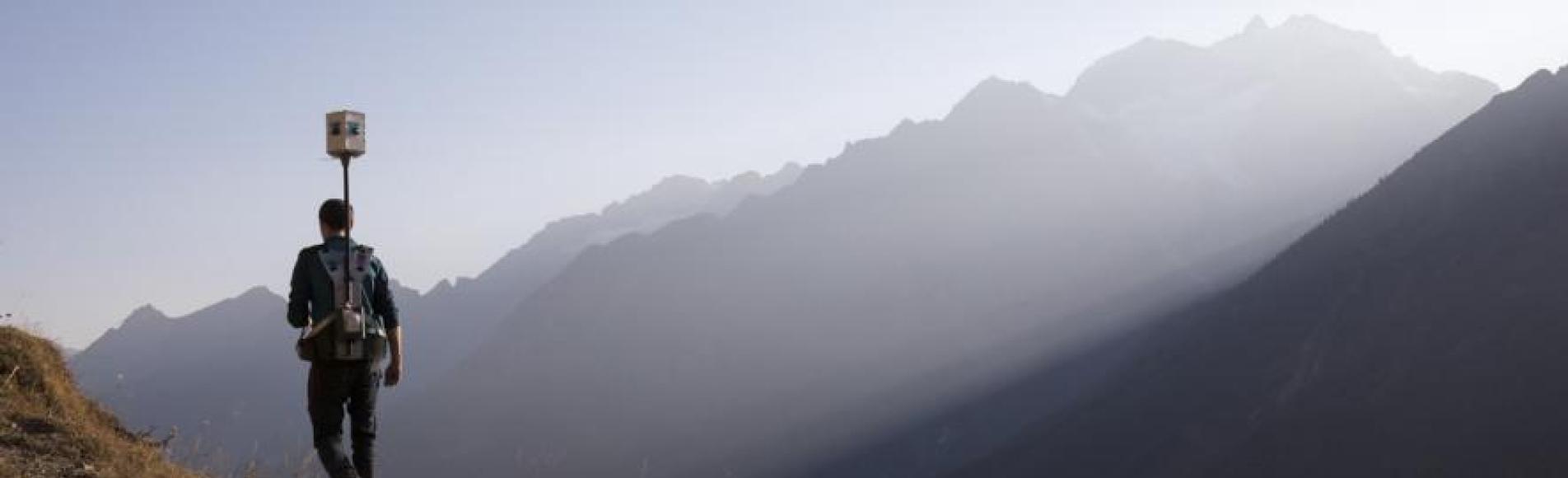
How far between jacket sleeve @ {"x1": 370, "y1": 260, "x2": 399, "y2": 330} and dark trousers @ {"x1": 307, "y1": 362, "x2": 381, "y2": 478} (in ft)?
1.25

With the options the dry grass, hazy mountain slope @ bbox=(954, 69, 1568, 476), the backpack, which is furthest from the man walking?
hazy mountain slope @ bbox=(954, 69, 1568, 476)

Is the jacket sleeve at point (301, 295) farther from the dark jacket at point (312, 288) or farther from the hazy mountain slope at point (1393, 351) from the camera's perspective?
the hazy mountain slope at point (1393, 351)

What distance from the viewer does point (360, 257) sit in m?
8.09

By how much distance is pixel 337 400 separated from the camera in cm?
804

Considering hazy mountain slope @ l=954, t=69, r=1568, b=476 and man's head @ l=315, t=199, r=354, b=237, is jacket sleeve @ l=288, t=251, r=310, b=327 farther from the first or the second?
hazy mountain slope @ l=954, t=69, r=1568, b=476

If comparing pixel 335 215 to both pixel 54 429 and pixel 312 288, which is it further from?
pixel 54 429

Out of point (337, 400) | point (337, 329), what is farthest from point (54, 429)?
point (337, 329)

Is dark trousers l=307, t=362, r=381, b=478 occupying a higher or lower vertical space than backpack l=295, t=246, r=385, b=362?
lower

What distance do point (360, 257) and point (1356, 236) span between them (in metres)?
113

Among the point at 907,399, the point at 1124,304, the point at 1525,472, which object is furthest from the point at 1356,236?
the point at 907,399

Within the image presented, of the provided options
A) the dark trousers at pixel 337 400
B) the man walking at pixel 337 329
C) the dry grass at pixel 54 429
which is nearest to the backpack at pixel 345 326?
the man walking at pixel 337 329

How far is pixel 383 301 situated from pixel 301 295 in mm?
595

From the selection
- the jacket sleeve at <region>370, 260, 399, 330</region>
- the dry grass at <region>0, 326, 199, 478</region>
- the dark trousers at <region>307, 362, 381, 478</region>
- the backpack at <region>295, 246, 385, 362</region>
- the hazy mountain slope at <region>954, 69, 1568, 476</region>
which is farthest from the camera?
the hazy mountain slope at <region>954, 69, 1568, 476</region>

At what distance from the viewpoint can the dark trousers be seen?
314 inches
